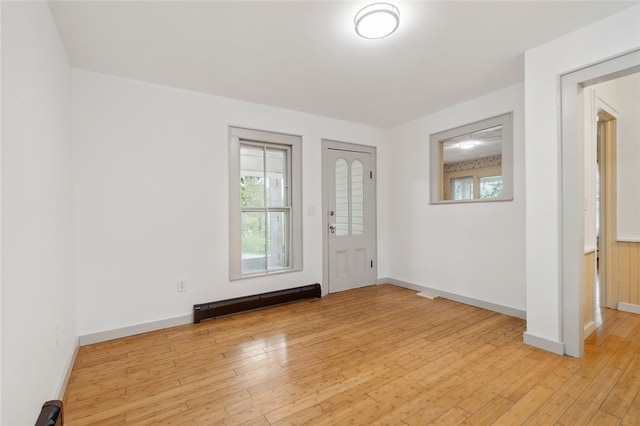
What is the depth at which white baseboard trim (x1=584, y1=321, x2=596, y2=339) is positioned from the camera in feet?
8.72

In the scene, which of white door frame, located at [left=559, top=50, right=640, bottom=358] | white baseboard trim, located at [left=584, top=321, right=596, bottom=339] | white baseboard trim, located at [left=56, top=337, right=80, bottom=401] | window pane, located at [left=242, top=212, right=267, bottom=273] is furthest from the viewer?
window pane, located at [left=242, top=212, right=267, bottom=273]

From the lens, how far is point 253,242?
3750 mm

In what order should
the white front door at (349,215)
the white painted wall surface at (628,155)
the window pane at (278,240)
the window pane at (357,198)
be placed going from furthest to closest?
the window pane at (357,198), the white front door at (349,215), the window pane at (278,240), the white painted wall surface at (628,155)

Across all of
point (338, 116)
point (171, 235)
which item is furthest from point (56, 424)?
point (338, 116)

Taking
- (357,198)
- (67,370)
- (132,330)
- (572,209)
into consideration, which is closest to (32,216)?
(67,370)

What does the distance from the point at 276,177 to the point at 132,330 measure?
92.3 inches

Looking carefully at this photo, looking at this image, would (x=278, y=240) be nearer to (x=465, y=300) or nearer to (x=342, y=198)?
(x=342, y=198)

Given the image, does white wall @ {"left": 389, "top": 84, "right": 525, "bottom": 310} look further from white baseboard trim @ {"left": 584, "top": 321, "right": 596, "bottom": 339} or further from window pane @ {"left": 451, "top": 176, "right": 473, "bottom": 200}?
white baseboard trim @ {"left": 584, "top": 321, "right": 596, "bottom": 339}

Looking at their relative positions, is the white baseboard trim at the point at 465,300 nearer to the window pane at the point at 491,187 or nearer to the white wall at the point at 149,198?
the window pane at the point at 491,187

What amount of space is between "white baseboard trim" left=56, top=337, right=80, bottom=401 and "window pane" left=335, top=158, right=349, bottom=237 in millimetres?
3163

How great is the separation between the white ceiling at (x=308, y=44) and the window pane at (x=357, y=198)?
53.9 inches

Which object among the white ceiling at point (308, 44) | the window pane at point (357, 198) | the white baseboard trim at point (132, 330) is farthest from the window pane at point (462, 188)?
the white baseboard trim at point (132, 330)

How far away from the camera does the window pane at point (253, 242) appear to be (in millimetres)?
3682

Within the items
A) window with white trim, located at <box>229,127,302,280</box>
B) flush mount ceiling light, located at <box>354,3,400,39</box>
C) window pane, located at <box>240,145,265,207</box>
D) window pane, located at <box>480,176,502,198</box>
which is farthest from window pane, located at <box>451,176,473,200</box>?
window pane, located at <box>240,145,265,207</box>
